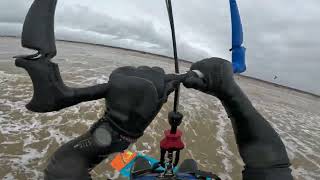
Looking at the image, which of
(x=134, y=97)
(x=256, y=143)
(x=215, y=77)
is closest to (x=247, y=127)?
(x=256, y=143)

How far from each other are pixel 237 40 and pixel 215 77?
3.40ft

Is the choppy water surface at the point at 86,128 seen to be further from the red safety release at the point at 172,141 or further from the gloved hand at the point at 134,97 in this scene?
the gloved hand at the point at 134,97

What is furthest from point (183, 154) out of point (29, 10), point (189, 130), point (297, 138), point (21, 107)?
point (29, 10)

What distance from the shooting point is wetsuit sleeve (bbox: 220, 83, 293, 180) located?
2.03 m

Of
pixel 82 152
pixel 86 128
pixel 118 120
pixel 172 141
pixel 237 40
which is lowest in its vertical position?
pixel 86 128

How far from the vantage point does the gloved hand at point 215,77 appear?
2.10 m

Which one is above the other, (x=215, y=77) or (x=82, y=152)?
(x=215, y=77)

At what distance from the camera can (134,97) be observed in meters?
1.77

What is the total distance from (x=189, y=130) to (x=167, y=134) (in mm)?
13242

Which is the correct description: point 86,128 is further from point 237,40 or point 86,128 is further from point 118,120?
point 118,120

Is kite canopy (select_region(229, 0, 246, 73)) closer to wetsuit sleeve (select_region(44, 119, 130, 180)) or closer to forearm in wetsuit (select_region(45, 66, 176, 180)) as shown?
forearm in wetsuit (select_region(45, 66, 176, 180))

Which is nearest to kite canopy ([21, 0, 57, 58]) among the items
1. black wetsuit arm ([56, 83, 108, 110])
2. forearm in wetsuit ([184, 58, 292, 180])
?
black wetsuit arm ([56, 83, 108, 110])

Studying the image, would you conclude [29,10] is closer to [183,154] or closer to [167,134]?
[167,134]

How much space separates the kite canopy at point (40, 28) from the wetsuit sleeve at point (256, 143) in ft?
3.27
